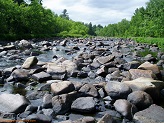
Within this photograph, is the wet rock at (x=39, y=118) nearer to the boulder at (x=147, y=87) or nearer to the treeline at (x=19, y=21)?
the boulder at (x=147, y=87)

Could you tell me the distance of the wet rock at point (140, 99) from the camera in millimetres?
7387

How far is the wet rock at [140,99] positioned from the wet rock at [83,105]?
1.24 metres

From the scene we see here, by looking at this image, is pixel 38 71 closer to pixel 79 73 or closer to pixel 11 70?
pixel 11 70

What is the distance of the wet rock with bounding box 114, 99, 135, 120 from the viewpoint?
679cm

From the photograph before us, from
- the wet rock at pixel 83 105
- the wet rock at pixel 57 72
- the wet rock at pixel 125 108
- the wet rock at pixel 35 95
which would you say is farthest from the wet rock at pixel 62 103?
the wet rock at pixel 57 72

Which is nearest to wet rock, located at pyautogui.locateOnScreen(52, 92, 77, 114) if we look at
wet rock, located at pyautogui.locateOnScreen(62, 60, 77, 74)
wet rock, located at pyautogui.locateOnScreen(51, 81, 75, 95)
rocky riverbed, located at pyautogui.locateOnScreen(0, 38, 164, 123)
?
rocky riverbed, located at pyautogui.locateOnScreen(0, 38, 164, 123)

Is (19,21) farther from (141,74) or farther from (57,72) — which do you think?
(141,74)

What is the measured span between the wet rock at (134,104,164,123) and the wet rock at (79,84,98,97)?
198cm

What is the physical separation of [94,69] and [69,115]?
701 cm

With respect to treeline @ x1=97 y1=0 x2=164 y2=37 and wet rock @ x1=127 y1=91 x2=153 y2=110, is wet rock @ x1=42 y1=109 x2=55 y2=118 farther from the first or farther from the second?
treeline @ x1=97 y1=0 x2=164 y2=37

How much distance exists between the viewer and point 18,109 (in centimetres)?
678

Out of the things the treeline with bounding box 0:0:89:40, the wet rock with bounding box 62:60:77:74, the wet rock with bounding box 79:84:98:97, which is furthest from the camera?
the treeline with bounding box 0:0:89:40

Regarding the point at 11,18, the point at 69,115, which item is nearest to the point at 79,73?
the point at 69,115

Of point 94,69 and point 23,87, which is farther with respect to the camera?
point 94,69
